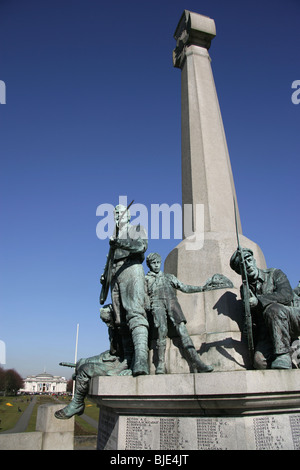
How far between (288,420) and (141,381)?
6.29 feet

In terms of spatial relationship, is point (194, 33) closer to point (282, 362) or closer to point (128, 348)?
point (128, 348)

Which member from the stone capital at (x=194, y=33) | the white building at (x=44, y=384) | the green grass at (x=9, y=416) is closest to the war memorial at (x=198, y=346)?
the stone capital at (x=194, y=33)

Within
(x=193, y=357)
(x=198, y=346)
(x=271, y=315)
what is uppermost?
(x=271, y=315)

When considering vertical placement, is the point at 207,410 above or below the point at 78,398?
below

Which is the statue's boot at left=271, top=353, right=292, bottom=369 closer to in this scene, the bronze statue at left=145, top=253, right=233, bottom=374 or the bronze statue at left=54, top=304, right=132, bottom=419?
the bronze statue at left=145, top=253, right=233, bottom=374

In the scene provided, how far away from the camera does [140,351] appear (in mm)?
5039

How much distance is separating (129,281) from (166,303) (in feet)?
2.60

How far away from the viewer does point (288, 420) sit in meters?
4.10

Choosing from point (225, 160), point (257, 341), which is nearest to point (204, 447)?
point (257, 341)

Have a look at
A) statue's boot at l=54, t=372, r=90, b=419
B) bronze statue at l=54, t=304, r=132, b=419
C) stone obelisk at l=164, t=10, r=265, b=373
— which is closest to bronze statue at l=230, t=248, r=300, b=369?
stone obelisk at l=164, t=10, r=265, b=373

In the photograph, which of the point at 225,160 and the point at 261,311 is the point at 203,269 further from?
the point at 225,160

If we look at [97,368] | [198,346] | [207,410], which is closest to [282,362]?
[207,410]

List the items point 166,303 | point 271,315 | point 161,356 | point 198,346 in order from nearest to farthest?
point 271,315 → point 161,356 → point 198,346 → point 166,303

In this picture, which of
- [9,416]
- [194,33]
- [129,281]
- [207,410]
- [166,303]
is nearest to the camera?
[207,410]
